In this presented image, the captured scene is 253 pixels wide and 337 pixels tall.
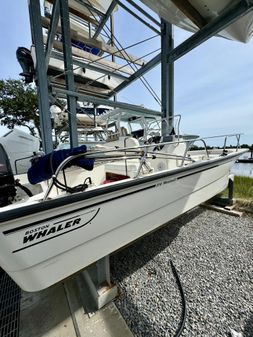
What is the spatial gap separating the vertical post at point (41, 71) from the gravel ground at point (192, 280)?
292 cm

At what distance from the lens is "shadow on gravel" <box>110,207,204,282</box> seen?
229 centimetres

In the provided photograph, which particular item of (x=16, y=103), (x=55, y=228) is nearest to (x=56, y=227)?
(x=55, y=228)

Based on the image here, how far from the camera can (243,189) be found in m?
4.52

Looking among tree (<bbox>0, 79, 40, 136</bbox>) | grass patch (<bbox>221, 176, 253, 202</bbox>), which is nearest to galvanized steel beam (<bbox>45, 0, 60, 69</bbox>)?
grass patch (<bbox>221, 176, 253, 202</bbox>)

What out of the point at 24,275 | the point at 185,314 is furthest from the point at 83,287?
the point at 185,314

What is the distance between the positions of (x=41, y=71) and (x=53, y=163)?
123 inches

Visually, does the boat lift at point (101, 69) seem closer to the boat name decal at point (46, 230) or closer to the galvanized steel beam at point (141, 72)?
the galvanized steel beam at point (141, 72)

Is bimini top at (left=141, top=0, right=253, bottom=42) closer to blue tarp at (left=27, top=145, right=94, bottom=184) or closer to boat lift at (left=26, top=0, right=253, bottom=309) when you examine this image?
boat lift at (left=26, top=0, right=253, bottom=309)

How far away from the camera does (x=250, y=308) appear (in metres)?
1.66

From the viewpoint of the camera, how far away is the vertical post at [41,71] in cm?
354

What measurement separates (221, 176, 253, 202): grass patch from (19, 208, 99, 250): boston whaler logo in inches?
153

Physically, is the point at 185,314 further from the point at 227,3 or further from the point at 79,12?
the point at 79,12

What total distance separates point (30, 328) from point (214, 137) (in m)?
3.69

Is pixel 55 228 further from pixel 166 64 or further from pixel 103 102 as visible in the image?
pixel 166 64
